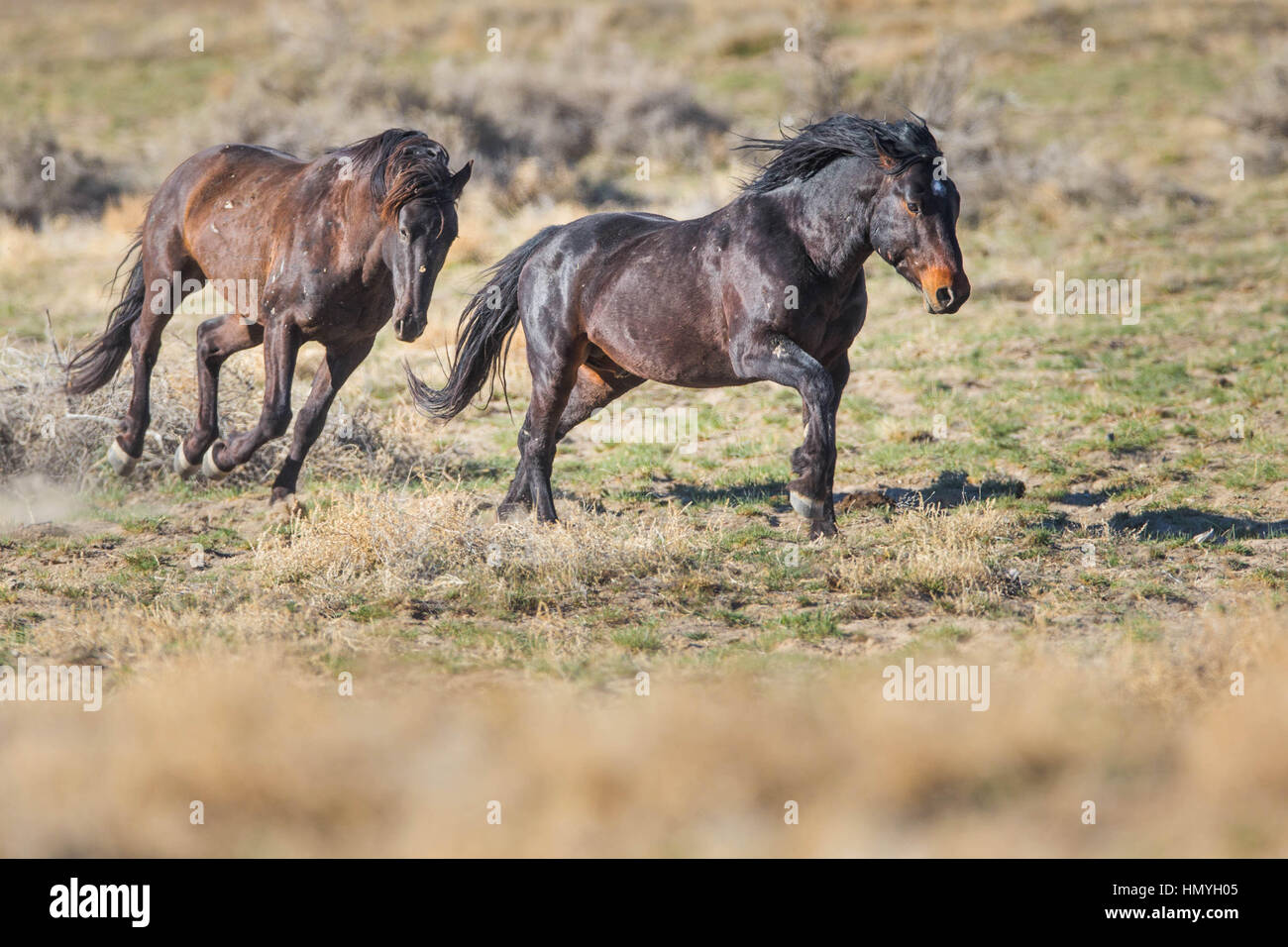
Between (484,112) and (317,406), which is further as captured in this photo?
(484,112)

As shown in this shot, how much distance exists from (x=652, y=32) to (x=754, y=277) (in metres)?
33.1

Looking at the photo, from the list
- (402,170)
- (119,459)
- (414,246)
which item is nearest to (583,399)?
(414,246)

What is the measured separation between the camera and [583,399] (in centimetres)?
826

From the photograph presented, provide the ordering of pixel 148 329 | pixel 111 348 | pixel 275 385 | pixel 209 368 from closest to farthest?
pixel 275 385
pixel 209 368
pixel 148 329
pixel 111 348

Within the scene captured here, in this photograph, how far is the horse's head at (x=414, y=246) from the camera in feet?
23.2

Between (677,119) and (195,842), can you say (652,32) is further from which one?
(195,842)

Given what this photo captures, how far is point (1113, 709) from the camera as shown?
488 cm

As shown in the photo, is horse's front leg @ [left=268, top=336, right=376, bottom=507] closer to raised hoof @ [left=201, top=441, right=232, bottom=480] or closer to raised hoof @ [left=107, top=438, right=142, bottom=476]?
raised hoof @ [left=201, top=441, right=232, bottom=480]

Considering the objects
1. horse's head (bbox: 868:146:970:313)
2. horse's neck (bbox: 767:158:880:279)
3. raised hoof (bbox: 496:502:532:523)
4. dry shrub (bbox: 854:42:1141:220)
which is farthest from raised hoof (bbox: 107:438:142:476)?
dry shrub (bbox: 854:42:1141:220)

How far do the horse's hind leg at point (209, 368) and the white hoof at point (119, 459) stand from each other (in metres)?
0.63

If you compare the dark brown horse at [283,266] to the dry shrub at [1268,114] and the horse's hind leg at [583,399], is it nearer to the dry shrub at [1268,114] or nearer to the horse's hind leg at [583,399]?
the horse's hind leg at [583,399]

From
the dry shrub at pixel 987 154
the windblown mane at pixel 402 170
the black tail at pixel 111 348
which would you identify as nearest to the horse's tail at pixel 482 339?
the windblown mane at pixel 402 170

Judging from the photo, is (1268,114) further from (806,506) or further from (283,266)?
(283,266)
